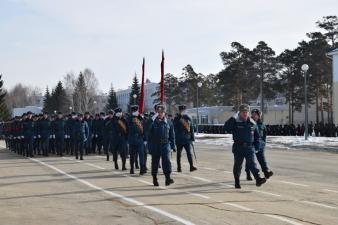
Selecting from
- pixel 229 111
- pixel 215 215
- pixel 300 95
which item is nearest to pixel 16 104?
pixel 229 111

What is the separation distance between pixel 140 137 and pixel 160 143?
2.30 metres

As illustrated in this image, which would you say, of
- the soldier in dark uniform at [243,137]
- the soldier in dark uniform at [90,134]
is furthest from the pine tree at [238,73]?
the soldier in dark uniform at [243,137]

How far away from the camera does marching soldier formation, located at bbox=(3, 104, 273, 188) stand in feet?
37.3

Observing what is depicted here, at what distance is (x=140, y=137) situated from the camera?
14453 millimetres

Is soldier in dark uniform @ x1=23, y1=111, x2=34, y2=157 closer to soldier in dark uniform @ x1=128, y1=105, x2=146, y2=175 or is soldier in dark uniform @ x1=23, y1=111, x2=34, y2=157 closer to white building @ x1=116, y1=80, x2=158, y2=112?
soldier in dark uniform @ x1=128, y1=105, x2=146, y2=175

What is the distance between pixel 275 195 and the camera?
34.4ft

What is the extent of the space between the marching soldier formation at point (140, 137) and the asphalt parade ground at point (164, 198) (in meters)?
0.53

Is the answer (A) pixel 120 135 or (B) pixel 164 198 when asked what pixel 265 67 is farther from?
(B) pixel 164 198

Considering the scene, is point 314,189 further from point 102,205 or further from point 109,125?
point 109,125

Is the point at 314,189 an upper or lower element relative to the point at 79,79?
lower

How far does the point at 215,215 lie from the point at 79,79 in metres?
111

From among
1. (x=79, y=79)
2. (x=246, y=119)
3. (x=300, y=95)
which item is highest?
(x=79, y=79)

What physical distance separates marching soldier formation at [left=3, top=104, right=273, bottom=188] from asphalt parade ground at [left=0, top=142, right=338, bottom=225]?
53cm

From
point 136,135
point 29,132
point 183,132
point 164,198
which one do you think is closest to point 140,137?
point 136,135
